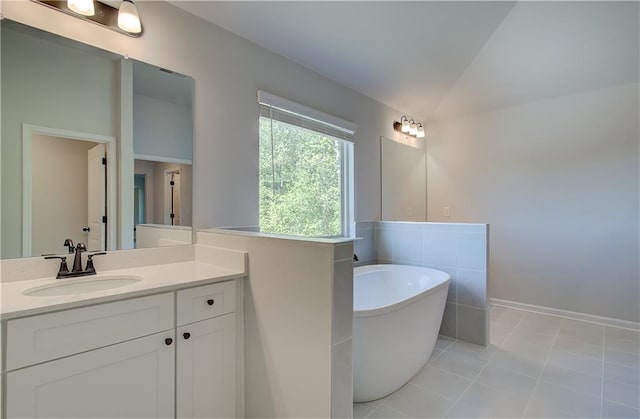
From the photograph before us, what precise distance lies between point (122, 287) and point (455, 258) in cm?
245

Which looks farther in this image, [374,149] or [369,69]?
[374,149]

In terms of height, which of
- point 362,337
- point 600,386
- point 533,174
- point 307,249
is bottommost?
point 600,386

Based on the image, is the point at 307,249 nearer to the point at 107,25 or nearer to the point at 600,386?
the point at 107,25

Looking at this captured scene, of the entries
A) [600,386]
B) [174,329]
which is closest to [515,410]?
[600,386]

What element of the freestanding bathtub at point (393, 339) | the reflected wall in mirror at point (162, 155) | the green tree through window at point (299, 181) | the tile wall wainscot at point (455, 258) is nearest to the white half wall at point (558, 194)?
the tile wall wainscot at point (455, 258)

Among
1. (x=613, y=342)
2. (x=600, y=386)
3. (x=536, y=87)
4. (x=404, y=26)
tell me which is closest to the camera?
(x=600, y=386)

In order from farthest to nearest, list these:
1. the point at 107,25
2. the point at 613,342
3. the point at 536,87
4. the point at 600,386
→ the point at 536,87 < the point at 613,342 < the point at 600,386 < the point at 107,25

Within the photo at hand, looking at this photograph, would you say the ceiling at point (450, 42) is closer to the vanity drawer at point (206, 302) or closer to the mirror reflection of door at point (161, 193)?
the mirror reflection of door at point (161, 193)

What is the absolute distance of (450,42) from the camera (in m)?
2.64

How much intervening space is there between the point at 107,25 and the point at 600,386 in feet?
11.6

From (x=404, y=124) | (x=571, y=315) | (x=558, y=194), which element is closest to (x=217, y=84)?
(x=404, y=124)

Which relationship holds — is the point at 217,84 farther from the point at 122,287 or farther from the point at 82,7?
the point at 122,287

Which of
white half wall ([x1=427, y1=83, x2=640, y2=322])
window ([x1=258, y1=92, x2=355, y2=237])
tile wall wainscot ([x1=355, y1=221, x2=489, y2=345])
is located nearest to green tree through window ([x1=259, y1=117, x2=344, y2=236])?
window ([x1=258, y1=92, x2=355, y2=237])

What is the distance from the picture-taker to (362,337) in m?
1.71
